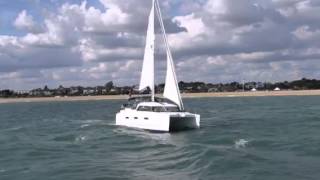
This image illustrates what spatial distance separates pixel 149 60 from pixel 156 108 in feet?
27.7

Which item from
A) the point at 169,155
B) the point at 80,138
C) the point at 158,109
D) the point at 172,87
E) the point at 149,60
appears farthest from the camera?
the point at 149,60

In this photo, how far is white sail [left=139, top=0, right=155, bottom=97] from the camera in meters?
63.7

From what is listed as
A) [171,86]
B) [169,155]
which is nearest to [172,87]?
[171,86]

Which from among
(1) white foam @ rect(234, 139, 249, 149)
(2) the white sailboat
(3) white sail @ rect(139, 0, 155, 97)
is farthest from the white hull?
(1) white foam @ rect(234, 139, 249, 149)

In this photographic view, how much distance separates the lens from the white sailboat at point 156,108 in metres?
55.4

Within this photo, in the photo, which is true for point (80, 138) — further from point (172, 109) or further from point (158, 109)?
point (172, 109)

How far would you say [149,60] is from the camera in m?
64.0

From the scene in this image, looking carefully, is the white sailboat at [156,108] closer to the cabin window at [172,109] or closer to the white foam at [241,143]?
the cabin window at [172,109]

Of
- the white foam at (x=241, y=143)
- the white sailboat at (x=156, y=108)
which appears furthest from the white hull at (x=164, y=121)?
the white foam at (x=241, y=143)

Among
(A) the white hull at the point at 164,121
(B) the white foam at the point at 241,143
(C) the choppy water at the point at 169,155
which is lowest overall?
(C) the choppy water at the point at 169,155

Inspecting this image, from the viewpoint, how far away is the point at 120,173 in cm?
3152

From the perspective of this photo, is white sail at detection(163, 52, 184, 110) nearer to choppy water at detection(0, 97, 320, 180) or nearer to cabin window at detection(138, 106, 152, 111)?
cabin window at detection(138, 106, 152, 111)

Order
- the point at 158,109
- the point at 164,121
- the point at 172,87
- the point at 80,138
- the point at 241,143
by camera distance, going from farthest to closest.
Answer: the point at 172,87, the point at 158,109, the point at 164,121, the point at 80,138, the point at 241,143

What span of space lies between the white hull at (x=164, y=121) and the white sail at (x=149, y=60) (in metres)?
5.06
